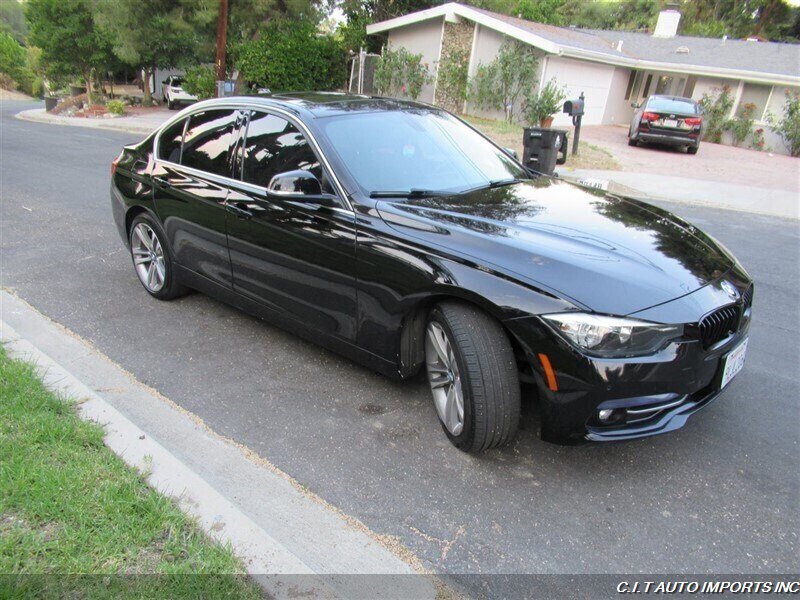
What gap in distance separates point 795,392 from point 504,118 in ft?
58.6

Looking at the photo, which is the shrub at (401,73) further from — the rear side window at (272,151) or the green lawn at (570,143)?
the rear side window at (272,151)

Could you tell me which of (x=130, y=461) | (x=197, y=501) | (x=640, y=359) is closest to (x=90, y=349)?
(x=130, y=461)

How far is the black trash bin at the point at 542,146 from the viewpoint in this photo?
10.4 m

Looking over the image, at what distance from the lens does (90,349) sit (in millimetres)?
4035

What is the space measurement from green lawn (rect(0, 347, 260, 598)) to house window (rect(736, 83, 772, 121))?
1040 inches

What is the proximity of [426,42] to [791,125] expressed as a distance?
13.2 metres

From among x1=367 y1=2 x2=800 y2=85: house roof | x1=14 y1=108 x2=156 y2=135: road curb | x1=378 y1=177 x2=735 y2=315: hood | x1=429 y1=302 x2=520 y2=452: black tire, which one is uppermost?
x1=367 y1=2 x2=800 y2=85: house roof

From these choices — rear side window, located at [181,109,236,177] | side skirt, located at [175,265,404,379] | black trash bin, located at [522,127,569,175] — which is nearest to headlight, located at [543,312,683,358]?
side skirt, located at [175,265,404,379]

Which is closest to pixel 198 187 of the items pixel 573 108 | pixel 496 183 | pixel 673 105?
pixel 496 183

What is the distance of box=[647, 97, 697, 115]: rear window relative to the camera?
17.4 m

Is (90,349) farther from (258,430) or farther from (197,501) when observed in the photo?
(197,501)

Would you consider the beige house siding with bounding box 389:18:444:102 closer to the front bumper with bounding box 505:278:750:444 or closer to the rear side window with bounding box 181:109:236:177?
the rear side window with bounding box 181:109:236:177

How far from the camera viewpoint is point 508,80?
63.5ft

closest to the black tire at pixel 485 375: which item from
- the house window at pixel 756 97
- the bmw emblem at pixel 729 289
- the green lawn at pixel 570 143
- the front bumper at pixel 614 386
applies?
the front bumper at pixel 614 386
